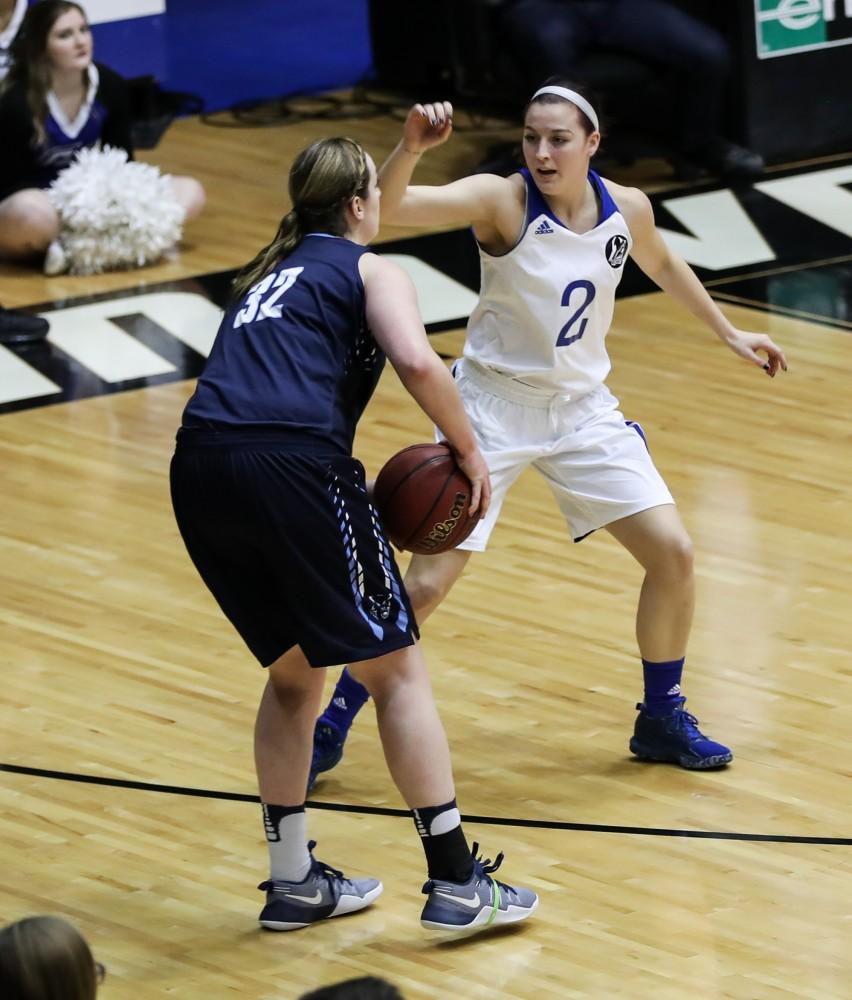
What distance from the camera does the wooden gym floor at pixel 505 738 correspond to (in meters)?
3.88

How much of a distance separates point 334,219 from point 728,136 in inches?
267

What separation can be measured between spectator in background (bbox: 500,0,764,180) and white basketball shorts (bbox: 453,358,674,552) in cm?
515

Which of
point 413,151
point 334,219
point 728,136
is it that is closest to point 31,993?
point 334,219

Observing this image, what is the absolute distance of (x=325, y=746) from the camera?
15.3 ft

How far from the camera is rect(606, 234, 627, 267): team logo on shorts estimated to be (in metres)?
4.59

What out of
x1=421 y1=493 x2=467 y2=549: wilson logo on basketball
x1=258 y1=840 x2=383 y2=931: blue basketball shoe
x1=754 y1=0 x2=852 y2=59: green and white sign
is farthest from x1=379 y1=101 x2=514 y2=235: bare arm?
x1=754 y1=0 x2=852 y2=59: green and white sign

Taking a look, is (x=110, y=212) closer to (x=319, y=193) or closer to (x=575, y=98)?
(x=575, y=98)

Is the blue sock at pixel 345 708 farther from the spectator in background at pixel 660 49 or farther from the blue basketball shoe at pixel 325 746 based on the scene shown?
the spectator in background at pixel 660 49

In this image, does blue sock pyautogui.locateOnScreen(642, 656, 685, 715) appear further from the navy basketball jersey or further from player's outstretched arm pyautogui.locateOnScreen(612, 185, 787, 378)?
the navy basketball jersey

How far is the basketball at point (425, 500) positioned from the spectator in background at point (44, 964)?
5.05 feet

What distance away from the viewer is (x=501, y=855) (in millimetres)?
3994

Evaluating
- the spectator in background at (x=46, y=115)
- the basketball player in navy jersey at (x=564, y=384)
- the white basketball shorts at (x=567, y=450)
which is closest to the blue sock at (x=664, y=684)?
the basketball player in navy jersey at (x=564, y=384)

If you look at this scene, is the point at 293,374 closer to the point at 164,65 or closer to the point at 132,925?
the point at 132,925

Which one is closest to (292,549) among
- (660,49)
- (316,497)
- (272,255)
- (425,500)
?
(316,497)
